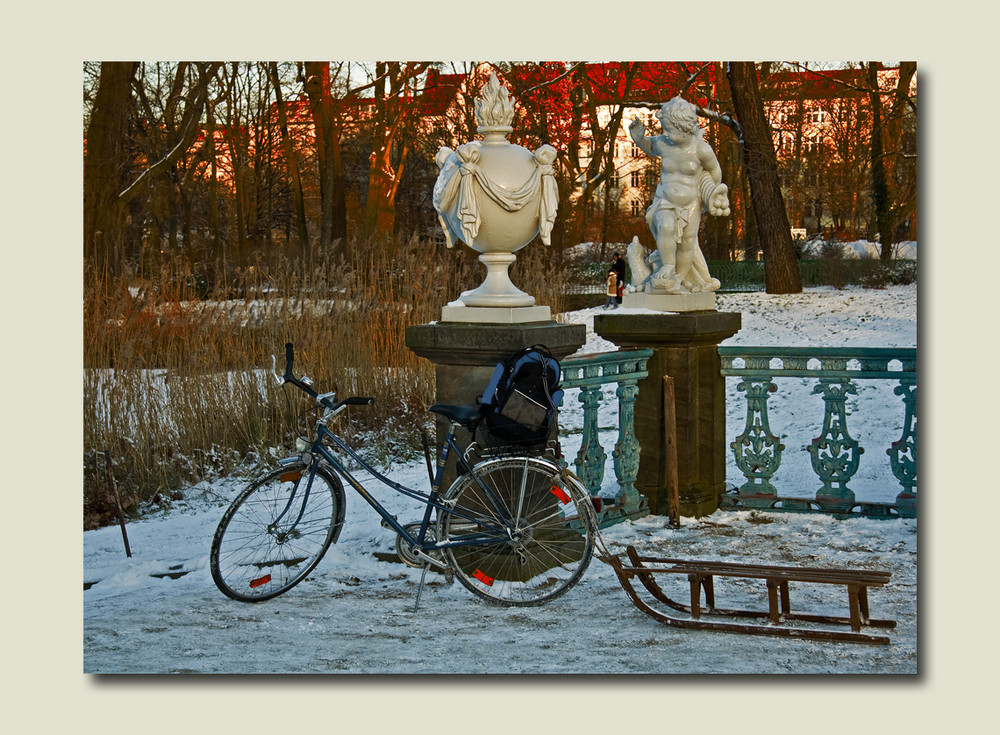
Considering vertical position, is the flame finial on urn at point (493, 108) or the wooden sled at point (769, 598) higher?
the flame finial on urn at point (493, 108)

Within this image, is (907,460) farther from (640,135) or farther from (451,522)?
(451,522)

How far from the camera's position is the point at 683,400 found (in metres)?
6.44

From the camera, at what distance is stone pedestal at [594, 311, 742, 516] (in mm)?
6398

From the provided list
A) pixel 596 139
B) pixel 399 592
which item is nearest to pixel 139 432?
pixel 399 592

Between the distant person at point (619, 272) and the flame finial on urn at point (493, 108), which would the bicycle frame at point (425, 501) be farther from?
the distant person at point (619, 272)

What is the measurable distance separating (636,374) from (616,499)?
715 mm

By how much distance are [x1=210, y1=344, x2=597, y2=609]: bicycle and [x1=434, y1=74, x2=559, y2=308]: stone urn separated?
2.55 feet

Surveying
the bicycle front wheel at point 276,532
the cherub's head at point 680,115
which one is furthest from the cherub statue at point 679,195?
the bicycle front wheel at point 276,532

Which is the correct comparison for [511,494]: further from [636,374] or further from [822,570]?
[636,374]

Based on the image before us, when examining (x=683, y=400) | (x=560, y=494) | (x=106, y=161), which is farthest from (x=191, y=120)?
(x=560, y=494)

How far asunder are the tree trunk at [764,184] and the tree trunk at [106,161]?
7.65m

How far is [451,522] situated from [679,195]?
101 inches

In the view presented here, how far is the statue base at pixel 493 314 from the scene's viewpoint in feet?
16.3

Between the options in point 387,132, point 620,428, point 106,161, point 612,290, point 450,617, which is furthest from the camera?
point 387,132
